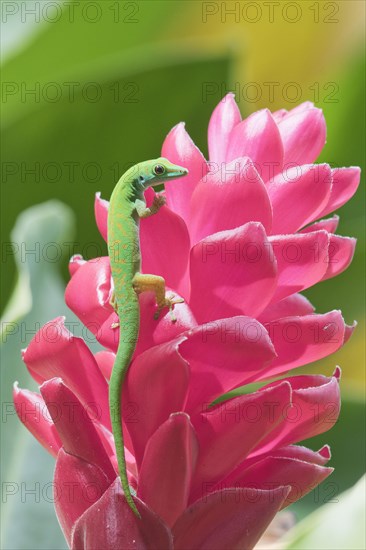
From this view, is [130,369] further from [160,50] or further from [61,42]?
[61,42]

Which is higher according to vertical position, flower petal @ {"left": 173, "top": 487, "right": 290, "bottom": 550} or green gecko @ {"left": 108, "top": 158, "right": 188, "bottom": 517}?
green gecko @ {"left": 108, "top": 158, "right": 188, "bottom": 517}

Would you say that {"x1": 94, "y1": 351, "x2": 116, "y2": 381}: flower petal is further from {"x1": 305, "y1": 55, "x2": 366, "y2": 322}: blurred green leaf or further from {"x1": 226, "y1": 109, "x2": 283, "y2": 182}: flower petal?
{"x1": 305, "y1": 55, "x2": 366, "y2": 322}: blurred green leaf

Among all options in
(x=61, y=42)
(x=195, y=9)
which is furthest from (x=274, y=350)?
(x=195, y=9)

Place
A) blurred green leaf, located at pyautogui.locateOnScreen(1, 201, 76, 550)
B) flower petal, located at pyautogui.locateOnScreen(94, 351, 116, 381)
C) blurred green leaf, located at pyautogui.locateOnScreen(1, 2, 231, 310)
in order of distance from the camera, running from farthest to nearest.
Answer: blurred green leaf, located at pyautogui.locateOnScreen(1, 2, 231, 310)
blurred green leaf, located at pyautogui.locateOnScreen(1, 201, 76, 550)
flower petal, located at pyautogui.locateOnScreen(94, 351, 116, 381)

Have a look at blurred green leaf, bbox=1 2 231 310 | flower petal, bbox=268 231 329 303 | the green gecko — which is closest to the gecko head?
the green gecko

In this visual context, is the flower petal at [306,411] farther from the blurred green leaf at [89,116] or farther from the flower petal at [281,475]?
the blurred green leaf at [89,116]

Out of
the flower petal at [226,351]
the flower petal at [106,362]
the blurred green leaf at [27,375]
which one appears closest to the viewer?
the flower petal at [226,351]

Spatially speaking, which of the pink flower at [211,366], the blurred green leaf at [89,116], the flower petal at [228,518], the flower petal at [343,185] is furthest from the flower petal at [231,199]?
the blurred green leaf at [89,116]
